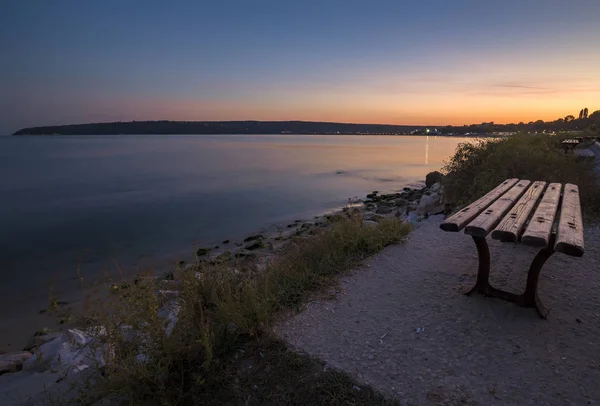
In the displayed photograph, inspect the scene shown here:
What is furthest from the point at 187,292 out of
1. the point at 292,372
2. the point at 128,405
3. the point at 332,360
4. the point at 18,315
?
the point at 18,315

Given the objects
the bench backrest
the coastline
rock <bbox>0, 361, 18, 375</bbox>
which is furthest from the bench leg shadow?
rock <bbox>0, 361, 18, 375</bbox>

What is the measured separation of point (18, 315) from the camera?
23.3 feet

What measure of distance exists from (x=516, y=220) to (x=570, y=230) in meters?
0.43

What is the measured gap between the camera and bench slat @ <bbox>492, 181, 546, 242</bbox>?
10.3 ft

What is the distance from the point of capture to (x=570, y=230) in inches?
129

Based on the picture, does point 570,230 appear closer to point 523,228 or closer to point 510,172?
point 523,228

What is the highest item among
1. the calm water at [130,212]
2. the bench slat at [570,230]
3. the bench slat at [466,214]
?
the bench slat at [466,214]

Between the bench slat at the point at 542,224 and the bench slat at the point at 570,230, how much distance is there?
8 cm

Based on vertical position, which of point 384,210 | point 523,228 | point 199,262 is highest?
point 523,228

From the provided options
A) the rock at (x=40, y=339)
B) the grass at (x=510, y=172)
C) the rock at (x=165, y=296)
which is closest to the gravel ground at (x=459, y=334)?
the rock at (x=165, y=296)

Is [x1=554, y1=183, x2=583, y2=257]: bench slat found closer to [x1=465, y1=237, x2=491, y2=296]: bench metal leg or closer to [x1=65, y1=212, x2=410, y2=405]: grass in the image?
[x1=465, y1=237, x2=491, y2=296]: bench metal leg

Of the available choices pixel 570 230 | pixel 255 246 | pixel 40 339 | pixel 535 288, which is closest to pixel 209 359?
pixel 535 288

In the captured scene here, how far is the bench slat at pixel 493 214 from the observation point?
3309mm

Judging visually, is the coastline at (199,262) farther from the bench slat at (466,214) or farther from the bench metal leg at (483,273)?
the bench metal leg at (483,273)
